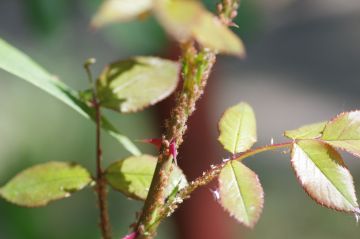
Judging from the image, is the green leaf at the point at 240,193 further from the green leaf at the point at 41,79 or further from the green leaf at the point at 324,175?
the green leaf at the point at 41,79

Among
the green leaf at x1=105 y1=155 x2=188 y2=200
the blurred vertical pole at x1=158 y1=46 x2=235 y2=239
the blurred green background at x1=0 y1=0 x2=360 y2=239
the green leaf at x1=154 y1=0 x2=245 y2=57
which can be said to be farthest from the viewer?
the blurred vertical pole at x1=158 y1=46 x2=235 y2=239

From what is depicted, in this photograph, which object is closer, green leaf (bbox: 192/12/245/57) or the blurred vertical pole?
green leaf (bbox: 192/12/245/57)

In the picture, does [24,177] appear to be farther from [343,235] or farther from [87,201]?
[343,235]

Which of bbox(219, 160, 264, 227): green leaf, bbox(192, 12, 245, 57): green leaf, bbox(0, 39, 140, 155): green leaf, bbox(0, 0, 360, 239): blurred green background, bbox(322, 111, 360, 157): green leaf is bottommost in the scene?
bbox(219, 160, 264, 227): green leaf

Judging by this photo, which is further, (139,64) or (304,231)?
(304,231)

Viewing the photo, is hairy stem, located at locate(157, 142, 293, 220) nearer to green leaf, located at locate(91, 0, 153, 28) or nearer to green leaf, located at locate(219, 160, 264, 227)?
green leaf, located at locate(219, 160, 264, 227)

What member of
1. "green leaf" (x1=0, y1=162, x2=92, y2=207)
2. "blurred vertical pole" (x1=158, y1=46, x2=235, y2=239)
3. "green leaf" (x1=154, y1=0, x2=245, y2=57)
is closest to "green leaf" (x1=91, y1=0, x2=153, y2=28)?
"green leaf" (x1=154, y1=0, x2=245, y2=57)

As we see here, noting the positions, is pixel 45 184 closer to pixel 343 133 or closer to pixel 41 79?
pixel 41 79

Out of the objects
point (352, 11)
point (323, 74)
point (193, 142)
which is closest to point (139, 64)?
point (193, 142)
